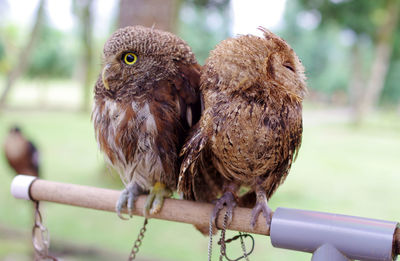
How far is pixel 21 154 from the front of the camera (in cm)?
337

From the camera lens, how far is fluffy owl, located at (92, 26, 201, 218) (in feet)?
3.16

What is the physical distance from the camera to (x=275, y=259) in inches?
132

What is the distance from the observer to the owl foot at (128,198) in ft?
3.77

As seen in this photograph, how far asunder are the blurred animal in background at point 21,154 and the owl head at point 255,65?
291 cm

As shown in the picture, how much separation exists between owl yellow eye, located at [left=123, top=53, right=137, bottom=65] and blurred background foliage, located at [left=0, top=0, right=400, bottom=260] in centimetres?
20

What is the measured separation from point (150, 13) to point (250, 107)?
2588mm

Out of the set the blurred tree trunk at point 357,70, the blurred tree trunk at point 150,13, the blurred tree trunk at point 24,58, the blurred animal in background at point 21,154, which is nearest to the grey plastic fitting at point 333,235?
the blurred tree trunk at point 150,13

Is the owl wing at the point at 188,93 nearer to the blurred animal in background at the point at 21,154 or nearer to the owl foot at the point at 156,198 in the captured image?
the owl foot at the point at 156,198

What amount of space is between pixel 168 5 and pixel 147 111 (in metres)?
2.54

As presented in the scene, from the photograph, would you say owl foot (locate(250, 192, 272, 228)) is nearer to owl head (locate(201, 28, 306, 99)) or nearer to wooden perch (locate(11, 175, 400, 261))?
wooden perch (locate(11, 175, 400, 261))

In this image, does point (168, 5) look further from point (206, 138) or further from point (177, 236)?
point (206, 138)

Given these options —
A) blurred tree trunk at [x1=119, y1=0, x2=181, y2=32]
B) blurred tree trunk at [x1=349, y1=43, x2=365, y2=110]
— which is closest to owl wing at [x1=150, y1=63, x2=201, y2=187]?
blurred tree trunk at [x1=119, y1=0, x2=181, y2=32]

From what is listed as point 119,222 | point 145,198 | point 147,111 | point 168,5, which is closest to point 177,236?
point 119,222

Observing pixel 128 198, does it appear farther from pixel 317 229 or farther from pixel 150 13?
pixel 150 13
